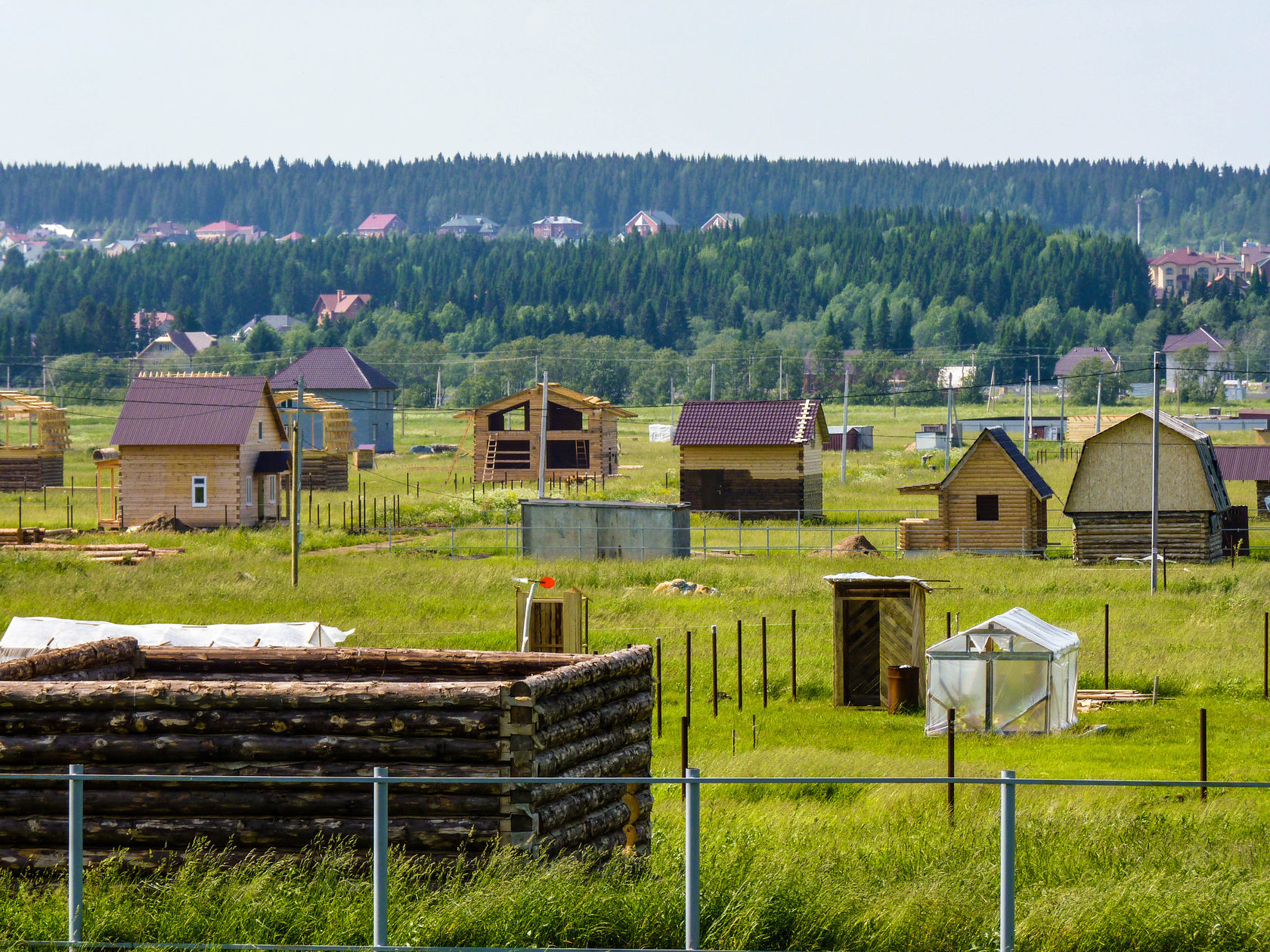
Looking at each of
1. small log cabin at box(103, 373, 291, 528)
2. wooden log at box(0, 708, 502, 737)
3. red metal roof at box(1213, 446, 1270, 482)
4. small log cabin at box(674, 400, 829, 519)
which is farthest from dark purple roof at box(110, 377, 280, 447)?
wooden log at box(0, 708, 502, 737)

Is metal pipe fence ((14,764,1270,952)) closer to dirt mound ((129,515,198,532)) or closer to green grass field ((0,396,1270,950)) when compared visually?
green grass field ((0,396,1270,950))

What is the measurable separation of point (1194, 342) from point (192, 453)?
16332 centimetres

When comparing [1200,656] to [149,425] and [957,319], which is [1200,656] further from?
[957,319]

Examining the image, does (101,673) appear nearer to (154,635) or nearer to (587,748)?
(587,748)

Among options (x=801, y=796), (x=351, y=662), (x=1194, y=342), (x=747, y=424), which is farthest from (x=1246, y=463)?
(x=1194, y=342)

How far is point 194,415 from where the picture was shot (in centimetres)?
4925

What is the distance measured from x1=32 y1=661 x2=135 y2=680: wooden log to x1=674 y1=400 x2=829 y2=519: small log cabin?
39883mm

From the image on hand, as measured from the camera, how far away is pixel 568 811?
9.89 metres

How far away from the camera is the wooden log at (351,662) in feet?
39.8

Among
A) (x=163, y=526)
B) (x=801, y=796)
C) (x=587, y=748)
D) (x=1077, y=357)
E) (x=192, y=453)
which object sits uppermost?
(x=1077, y=357)

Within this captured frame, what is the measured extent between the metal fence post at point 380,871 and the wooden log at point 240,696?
144 centimetres

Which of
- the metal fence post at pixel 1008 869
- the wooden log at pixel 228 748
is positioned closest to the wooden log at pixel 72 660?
the wooden log at pixel 228 748

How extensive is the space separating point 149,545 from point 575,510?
12.5m

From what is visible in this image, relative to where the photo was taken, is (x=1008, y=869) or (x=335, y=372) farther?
(x=335, y=372)
